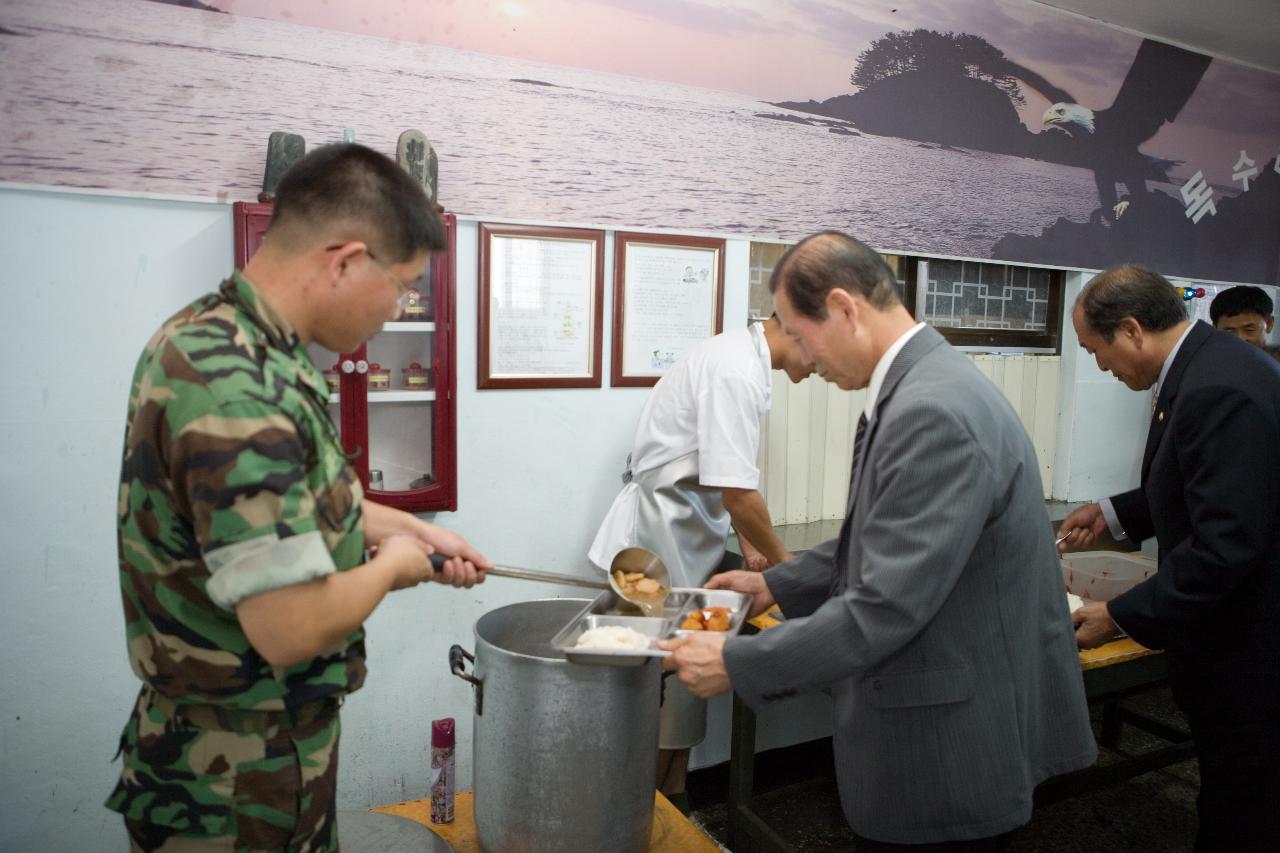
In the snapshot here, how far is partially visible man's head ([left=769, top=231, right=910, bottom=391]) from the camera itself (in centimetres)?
154

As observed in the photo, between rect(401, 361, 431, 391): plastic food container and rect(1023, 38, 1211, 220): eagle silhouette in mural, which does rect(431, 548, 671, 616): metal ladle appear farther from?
rect(1023, 38, 1211, 220): eagle silhouette in mural

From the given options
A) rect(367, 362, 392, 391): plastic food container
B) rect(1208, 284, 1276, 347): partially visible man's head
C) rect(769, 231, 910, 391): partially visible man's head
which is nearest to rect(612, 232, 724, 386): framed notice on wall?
rect(367, 362, 392, 391): plastic food container

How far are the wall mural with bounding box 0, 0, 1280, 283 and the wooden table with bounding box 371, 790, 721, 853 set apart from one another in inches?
66.5

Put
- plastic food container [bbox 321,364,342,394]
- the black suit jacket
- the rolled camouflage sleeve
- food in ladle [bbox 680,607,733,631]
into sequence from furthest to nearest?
plastic food container [bbox 321,364,342,394], the black suit jacket, food in ladle [bbox 680,607,733,631], the rolled camouflage sleeve

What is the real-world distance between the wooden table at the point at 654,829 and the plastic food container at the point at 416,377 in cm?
120

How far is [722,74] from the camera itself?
120 inches

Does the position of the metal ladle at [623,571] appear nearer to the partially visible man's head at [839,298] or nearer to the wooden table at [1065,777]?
the wooden table at [1065,777]

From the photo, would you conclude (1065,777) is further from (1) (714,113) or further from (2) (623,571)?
(1) (714,113)

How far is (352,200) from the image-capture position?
1.18 metres

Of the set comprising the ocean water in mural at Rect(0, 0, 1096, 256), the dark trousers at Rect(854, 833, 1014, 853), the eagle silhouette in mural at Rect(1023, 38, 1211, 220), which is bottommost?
the dark trousers at Rect(854, 833, 1014, 853)

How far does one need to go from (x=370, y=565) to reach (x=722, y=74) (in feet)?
8.15

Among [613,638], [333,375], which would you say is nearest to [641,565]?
[613,638]

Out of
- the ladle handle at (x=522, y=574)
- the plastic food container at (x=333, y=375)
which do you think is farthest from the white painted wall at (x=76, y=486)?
the ladle handle at (x=522, y=574)

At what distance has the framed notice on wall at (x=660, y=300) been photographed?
296cm
